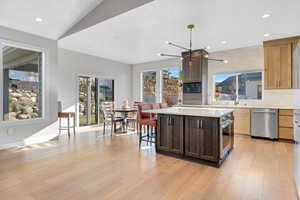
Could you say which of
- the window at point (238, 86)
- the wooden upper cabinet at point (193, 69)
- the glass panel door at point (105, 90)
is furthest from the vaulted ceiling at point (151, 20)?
the glass panel door at point (105, 90)

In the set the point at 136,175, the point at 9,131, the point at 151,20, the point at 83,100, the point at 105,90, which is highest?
the point at 151,20

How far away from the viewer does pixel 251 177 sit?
2432 millimetres

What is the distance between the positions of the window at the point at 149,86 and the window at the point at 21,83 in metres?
4.32

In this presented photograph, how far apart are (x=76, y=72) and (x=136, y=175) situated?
4.69 m

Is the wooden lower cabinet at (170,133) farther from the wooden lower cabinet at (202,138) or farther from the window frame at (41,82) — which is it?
the window frame at (41,82)

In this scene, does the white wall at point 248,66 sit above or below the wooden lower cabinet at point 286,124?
above

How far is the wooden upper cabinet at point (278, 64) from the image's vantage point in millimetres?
4520

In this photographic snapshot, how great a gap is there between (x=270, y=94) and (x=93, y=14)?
5.32m

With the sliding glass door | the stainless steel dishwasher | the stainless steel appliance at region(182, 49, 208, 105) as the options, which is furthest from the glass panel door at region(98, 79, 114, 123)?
the stainless steel dishwasher

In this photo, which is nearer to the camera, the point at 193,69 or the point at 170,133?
the point at 170,133

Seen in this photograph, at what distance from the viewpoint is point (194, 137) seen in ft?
9.59

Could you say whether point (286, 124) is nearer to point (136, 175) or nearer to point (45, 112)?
point (136, 175)

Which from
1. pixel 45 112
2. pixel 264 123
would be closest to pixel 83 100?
pixel 45 112

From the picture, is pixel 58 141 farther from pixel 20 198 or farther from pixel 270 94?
pixel 270 94
